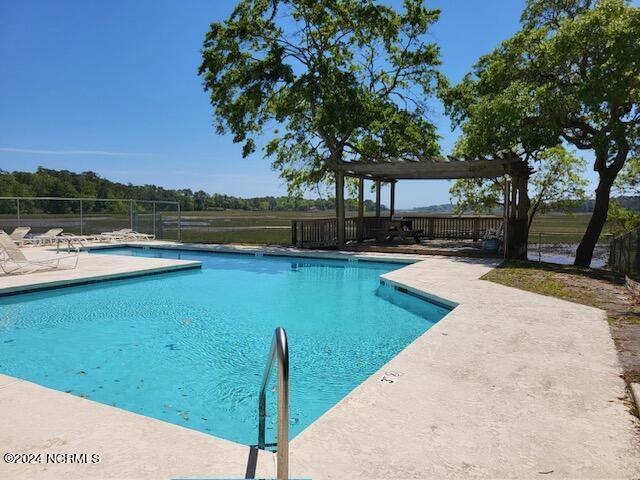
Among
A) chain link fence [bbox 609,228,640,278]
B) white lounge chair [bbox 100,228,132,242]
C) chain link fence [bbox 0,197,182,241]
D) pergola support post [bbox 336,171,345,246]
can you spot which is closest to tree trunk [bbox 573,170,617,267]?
chain link fence [bbox 609,228,640,278]

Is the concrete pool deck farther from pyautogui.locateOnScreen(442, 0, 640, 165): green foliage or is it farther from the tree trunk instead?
the tree trunk

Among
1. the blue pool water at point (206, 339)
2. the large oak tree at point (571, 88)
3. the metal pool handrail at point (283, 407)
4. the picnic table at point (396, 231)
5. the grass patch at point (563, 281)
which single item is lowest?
the blue pool water at point (206, 339)

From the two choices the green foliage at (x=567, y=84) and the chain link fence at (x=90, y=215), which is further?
the chain link fence at (x=90, y=215)

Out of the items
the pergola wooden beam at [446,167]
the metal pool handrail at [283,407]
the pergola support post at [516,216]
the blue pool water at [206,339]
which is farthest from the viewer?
the pergola support post at [516,216]

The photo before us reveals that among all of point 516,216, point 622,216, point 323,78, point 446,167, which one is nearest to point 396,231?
point 446,167

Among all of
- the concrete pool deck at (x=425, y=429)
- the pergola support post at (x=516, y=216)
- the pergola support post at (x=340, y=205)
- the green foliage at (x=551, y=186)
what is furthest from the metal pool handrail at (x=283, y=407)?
the green foliage at (x=551, y=186)

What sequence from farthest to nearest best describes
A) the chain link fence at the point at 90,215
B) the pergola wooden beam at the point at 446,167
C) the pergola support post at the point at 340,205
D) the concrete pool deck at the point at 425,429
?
the chain link fence at the point at 90,215, the pergola support post at the point at 340,205, the pergola wooden beam at the point at 446,167, the concrete pool deck at the point at 425,429

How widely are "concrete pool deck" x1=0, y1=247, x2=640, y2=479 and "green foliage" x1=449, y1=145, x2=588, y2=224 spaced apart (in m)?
15.1

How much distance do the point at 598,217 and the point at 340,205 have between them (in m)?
7.49

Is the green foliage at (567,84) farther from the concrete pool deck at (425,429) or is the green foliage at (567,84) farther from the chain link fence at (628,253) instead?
the concrete pool deck at (425,429)

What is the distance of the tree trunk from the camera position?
38.7 ft

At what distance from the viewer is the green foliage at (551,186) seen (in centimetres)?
1756

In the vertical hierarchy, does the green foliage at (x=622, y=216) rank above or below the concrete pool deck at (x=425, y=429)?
above

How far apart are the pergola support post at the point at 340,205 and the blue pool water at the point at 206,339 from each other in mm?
4276
